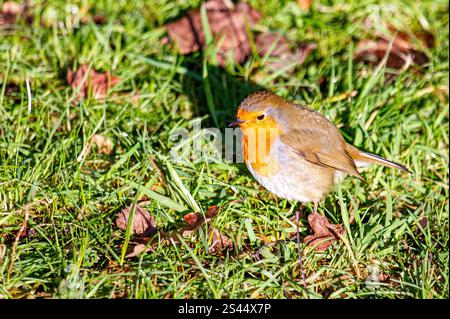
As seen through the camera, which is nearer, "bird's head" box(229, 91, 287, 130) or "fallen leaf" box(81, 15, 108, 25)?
"bird's head" box(229, 91, 287, 130)

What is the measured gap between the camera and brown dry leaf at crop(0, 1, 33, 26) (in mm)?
4566

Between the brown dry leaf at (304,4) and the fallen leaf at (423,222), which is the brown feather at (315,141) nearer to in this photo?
the fallen leaf at (423,222)

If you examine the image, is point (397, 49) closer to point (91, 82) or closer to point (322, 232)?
point (322, 232)

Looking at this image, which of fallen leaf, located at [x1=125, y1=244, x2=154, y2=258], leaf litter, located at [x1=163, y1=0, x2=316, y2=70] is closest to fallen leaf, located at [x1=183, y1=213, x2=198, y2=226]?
fallen leaf, located at [x1=125, y1=244, x2=154, y2=258]

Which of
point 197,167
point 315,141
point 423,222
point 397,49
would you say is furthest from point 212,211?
point 397,49

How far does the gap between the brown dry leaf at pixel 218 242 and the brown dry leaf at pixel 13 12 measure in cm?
246

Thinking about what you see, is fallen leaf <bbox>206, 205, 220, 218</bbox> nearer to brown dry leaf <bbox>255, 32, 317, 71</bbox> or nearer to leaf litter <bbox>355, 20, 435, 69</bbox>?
brown dry leaf <bbox>255, 32, 317, 71</bbox>

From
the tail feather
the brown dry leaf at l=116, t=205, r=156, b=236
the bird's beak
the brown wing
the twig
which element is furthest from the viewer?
the tail feather

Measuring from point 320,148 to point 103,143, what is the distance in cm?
134

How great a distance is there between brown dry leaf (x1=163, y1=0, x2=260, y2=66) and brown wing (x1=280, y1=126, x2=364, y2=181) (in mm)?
1176

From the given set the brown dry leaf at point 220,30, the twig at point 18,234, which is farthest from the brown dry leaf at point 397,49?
the twig at point 18,234

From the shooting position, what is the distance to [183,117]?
4102mm

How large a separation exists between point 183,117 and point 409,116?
1543 mm

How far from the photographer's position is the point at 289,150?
3477mm
